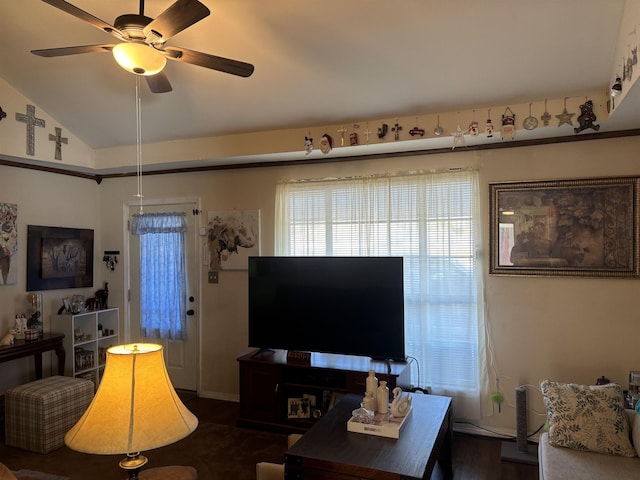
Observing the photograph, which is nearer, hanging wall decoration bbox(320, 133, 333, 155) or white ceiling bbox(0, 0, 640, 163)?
white ceiling bbox(0, 0, 640, 163)

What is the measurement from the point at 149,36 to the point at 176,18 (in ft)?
0.79

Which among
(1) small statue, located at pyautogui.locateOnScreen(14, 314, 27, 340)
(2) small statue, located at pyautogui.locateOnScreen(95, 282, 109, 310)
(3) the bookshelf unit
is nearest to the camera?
(1) small statue, located at pyautogui.locateOnScreen(14, 314, 27, 340)

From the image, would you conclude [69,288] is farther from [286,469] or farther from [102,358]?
[286,469]

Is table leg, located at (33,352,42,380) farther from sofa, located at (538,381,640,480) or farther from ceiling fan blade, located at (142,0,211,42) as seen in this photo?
sofa, located at (538,381,640,480)

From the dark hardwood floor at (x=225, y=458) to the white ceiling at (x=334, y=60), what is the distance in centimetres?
257

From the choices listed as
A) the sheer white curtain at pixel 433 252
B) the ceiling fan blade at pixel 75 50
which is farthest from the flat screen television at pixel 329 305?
the ceiling fan blade at pixel 75 50

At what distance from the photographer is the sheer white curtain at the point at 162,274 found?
4.84m

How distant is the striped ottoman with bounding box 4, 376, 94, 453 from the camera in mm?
3455

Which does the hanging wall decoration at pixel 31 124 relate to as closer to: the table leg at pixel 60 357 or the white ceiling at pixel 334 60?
the white ceiling at pixel 334 60

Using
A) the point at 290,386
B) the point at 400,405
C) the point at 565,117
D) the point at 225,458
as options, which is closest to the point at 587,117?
the point at 565,117

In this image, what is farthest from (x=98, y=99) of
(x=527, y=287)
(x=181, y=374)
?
(x=527, y=287)

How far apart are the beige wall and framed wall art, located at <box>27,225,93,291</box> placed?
3.9 inches

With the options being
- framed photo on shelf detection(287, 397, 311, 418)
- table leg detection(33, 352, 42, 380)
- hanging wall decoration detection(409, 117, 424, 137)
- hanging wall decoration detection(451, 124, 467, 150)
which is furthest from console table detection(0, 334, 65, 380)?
hanging wall decoration detection(451, 124, 467, 150)

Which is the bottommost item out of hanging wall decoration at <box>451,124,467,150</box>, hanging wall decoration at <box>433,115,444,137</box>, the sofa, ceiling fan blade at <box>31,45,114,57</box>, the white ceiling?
the sofa
